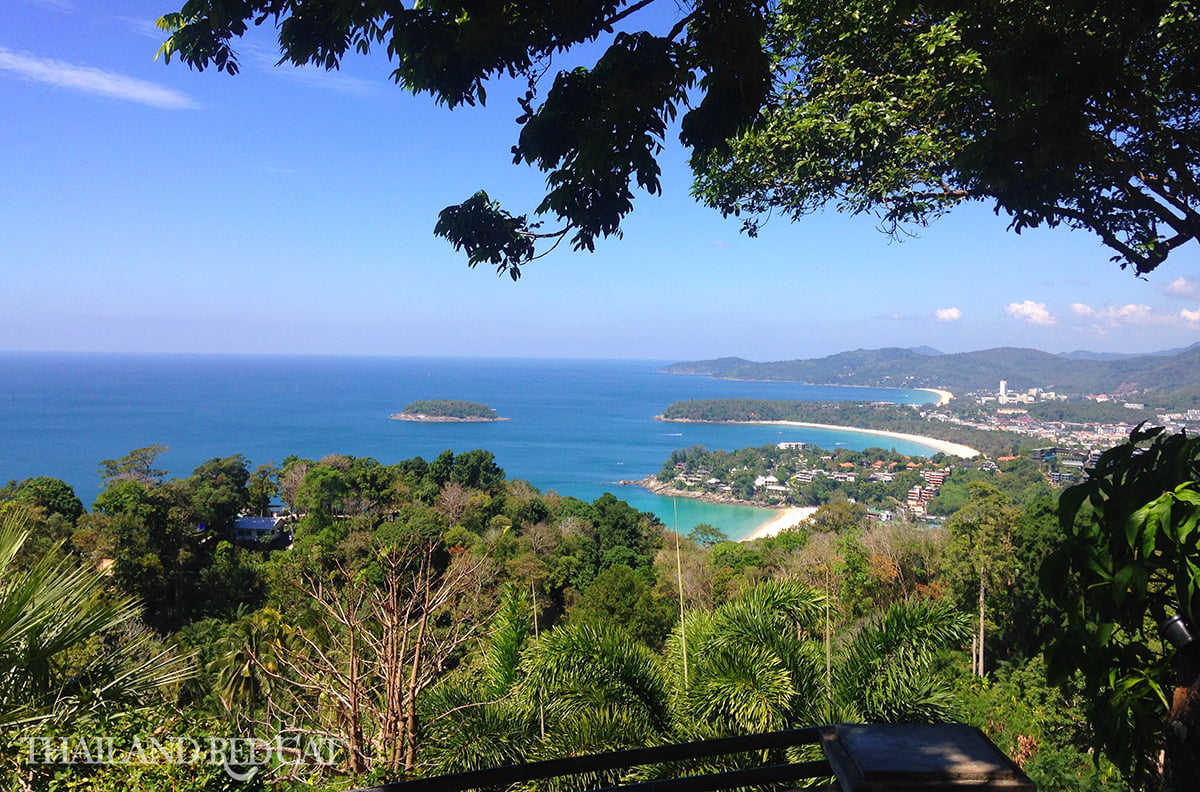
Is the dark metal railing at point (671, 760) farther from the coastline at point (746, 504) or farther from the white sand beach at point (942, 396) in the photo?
the white sand beach at point (942, 396)

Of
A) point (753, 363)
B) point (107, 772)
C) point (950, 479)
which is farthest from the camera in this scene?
point (753, 363)

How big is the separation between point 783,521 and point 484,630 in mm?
29697

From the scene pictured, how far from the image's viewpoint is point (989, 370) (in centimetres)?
6016

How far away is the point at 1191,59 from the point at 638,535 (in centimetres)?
1852

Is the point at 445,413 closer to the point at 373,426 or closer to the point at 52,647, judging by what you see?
the point at 373,426

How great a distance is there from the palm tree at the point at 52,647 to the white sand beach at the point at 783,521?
27766mm

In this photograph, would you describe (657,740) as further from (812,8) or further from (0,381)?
(0,381)

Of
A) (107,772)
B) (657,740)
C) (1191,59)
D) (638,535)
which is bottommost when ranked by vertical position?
(638,535)

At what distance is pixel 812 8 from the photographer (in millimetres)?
2846

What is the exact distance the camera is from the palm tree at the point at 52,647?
206 centimetres

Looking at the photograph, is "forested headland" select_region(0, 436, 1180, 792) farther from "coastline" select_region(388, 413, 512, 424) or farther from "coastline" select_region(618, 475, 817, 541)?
"coastline" select_region(388, 413, 512, 424)

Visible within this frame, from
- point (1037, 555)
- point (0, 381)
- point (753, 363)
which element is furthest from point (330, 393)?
point (1037, 555)

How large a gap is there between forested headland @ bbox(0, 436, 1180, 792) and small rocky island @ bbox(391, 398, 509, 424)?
1693 inches

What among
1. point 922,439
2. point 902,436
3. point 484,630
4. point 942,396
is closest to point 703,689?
point 484,630
